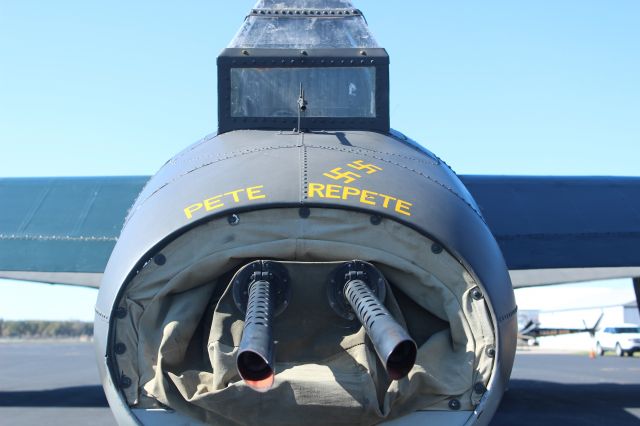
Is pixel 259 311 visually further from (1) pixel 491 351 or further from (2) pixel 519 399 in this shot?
(2) pixel 519 399

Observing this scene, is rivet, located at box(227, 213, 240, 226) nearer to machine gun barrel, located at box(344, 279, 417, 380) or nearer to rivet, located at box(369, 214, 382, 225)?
rivet, located at box(369, 214, 382, 225)

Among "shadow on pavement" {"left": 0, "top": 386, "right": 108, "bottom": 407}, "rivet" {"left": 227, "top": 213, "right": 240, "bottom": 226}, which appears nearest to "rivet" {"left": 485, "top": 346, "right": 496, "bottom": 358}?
"rivet" {"left": 227, "top": 213, "right": 240, "bottom": 226}

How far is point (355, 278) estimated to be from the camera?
5375 mm

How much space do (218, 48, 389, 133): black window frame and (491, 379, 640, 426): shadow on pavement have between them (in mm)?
4349

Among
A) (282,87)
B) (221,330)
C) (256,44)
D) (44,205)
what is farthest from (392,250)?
(44,205)

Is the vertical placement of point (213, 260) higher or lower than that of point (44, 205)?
higher

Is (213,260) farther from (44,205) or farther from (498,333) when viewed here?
(44,205)

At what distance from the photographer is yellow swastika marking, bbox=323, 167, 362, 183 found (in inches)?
221

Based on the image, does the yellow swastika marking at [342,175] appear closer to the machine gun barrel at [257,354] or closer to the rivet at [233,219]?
the rivet at [233,219]

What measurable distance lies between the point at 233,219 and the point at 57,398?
930cm

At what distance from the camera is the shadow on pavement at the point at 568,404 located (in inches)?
417

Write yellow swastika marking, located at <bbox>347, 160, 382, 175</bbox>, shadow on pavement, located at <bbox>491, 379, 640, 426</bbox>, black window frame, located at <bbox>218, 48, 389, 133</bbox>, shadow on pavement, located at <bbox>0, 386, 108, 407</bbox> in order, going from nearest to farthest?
yellow swastika marking, located at <bbox>347, 160, 382, 175</bbox> → black window frame, located at <bbox>218, 48, 389, 133</bbox> → shadow on pavement, located at <bbox>491, 379, 640, 426</bbox> → shadow on pavement, located at <bbox>0, 386, 108, 407</bbox>

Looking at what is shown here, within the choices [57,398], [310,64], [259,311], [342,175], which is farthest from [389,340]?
[57,398]

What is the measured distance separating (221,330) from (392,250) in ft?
3.65
